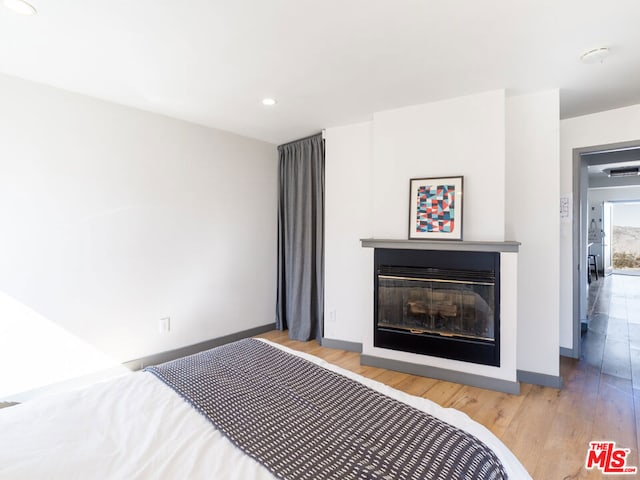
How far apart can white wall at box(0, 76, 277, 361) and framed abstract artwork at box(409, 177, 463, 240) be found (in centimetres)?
203

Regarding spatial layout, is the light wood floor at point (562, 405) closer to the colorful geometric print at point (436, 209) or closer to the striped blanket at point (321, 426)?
the striped blanket at point (321, 426)

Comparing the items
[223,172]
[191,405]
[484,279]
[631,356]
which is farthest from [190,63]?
[631,356]

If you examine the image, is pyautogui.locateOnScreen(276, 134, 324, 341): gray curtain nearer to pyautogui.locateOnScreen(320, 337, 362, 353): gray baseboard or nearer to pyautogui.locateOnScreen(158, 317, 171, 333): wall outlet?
pyautogui.locateOnScreen(320, 337, 362, 353): gray baseboard

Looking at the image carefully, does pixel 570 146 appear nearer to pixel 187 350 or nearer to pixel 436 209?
pixel 436 209

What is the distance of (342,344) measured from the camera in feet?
12.0

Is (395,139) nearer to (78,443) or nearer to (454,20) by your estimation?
(454,20)

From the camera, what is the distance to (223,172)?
379 cm

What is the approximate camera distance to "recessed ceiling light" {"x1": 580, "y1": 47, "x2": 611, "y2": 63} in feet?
6.88

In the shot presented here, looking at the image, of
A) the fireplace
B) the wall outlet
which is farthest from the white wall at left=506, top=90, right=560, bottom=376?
the wall outlet

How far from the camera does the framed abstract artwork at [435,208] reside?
110 inches

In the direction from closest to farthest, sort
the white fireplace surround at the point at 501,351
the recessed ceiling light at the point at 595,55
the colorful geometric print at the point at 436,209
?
the recessed ceiling light at the point at 595,55, the white fireplace surround at the point at 501,351, the colorful geometric print at the point at 436,209

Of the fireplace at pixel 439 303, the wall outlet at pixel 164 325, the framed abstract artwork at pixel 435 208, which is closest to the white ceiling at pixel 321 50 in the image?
the framed abstract artwork at pixel 435 208

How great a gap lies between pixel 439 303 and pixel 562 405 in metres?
1.09

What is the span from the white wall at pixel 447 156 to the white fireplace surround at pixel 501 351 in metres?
0.15
